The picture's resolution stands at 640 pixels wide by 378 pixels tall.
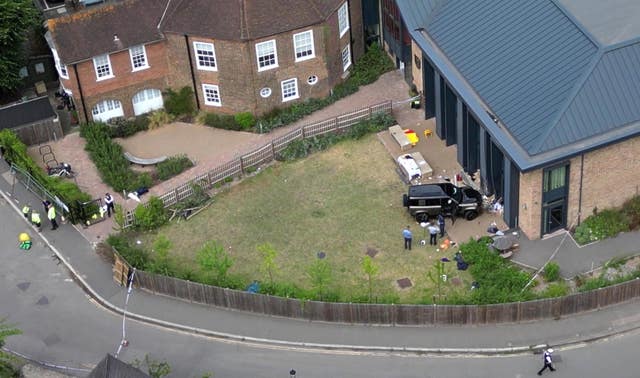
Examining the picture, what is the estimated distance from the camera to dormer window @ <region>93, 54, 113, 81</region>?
2650 inches

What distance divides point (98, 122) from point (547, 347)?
33.1m

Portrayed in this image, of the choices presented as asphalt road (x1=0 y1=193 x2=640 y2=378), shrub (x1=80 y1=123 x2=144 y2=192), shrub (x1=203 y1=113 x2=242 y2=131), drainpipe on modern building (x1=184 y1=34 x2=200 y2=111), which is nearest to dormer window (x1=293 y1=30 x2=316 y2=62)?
shrub (x1=203 y1=113 x2=242 y2=131)

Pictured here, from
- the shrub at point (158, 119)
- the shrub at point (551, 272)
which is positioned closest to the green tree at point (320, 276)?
the shrub at point (551, 272)

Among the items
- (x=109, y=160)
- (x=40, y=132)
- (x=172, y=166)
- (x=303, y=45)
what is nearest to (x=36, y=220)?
(x=109, y=160)

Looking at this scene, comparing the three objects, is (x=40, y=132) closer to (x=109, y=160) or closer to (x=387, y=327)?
(x=109, y=160)

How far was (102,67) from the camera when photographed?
67625 millimetres

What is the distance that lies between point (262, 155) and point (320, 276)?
1378 centimetres

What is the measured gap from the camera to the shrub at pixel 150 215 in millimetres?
59656

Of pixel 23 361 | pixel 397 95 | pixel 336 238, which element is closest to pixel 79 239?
pixel 23 361

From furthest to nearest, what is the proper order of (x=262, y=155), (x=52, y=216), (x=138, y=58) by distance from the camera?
(x=138, y=58) → (x=262, y=155) → (x=52, y=216)

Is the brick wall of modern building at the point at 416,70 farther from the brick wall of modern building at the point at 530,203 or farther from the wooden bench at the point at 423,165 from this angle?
the brick wall of modern building at the point at 530,203

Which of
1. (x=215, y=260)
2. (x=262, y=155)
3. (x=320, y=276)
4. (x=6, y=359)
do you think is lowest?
(x=6, y=359)

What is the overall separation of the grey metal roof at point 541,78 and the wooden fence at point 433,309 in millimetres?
6800

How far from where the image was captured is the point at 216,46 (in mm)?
66375
